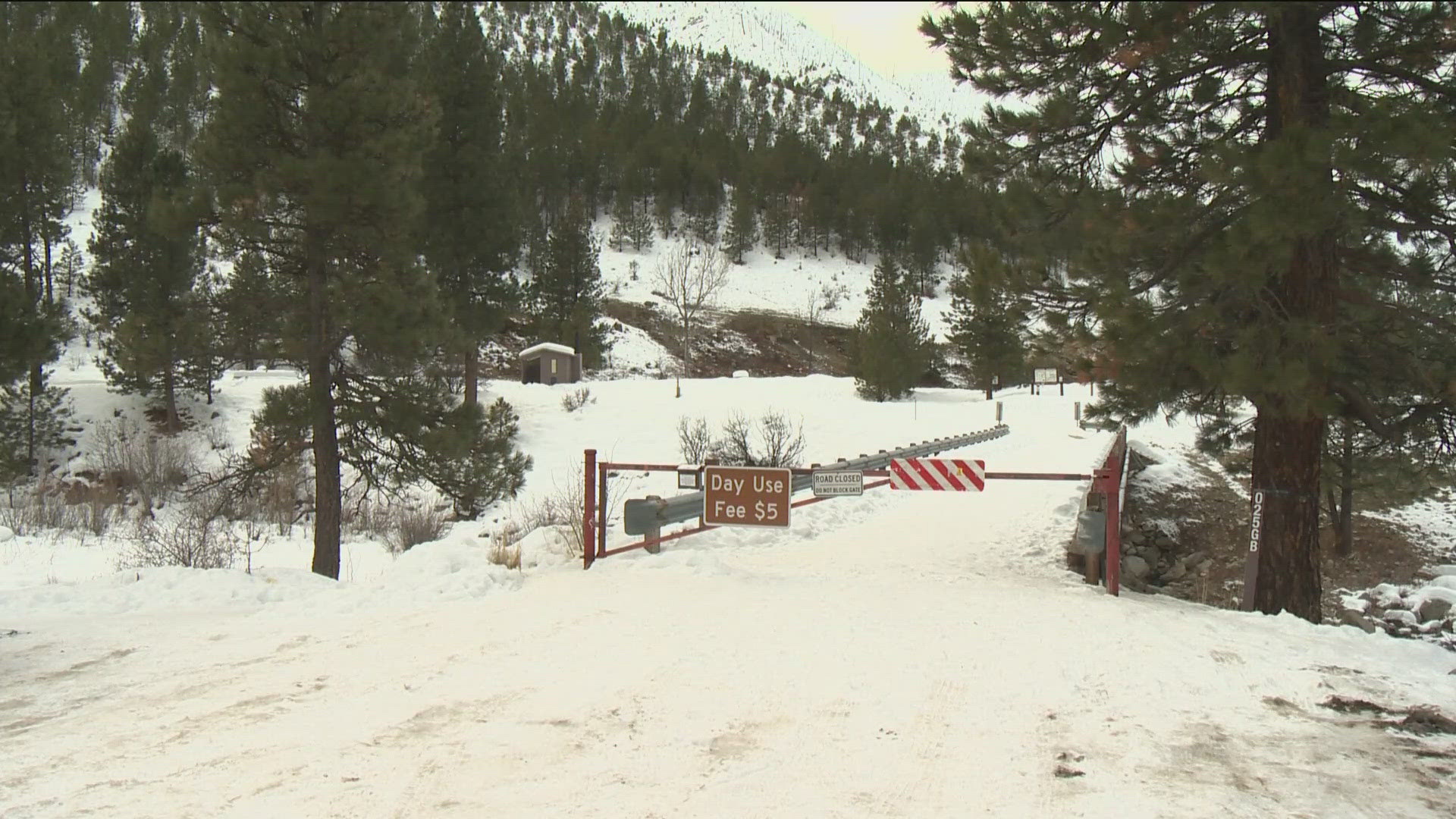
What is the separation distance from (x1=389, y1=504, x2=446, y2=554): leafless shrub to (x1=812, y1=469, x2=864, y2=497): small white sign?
7.90 meters

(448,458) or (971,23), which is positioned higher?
(971,23)

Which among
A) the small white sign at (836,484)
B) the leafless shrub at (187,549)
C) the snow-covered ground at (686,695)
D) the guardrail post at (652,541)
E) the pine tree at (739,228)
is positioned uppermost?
the pine tree at (739,228)

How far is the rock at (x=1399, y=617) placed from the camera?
1091 centimetres

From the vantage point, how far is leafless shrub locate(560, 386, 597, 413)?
32188 mm

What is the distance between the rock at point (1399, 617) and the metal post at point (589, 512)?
9.94 metres

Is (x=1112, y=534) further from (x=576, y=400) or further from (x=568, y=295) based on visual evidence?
(x=568, y=295)

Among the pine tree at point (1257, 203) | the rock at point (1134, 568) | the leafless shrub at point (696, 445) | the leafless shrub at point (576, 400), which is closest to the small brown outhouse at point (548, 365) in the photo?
the leafless shrub at point (576, 400)

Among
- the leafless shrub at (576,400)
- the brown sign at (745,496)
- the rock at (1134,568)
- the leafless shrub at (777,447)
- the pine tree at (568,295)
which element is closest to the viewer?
the brown sign at (745,496)

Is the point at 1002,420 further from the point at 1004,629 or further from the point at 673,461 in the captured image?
the point at 1004,629

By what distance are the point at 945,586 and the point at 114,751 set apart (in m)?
6.34

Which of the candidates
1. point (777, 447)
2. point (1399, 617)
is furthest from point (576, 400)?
point (1399, 617)

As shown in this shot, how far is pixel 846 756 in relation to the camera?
4152 millimetres

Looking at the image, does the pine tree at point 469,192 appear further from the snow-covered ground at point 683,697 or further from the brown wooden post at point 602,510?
the snow-covered ground at point 683,697

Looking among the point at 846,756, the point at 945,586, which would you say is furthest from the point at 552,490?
the point at 846,756
